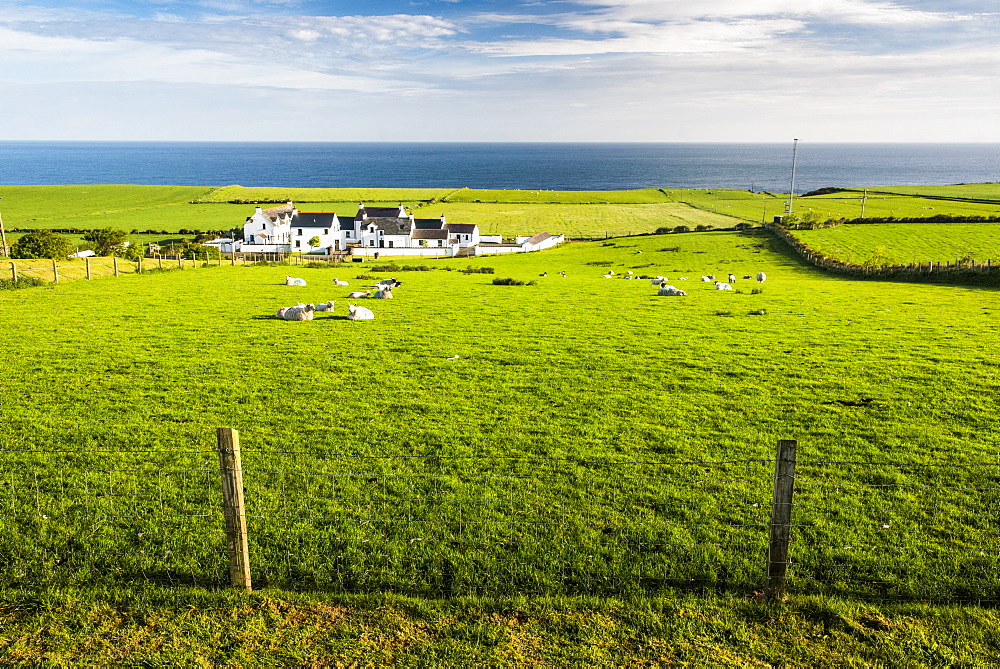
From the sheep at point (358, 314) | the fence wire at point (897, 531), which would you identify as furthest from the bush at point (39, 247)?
the fence wire at point (897, 531)

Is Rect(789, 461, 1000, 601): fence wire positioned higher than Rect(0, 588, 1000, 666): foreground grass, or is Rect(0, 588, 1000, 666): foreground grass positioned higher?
Rect(789, 461, 1000, 601): fence wire

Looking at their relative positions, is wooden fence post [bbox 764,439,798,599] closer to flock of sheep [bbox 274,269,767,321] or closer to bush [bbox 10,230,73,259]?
flock of sheep [bbox 274,269,767,321]

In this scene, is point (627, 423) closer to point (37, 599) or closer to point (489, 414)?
point (489, 414)

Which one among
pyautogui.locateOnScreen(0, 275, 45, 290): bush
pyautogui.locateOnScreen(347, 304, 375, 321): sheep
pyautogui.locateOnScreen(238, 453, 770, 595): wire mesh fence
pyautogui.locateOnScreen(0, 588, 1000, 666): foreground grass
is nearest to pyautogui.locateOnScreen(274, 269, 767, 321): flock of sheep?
pyautogui.locateOnScreen(347, 304, 375, 321): sheep

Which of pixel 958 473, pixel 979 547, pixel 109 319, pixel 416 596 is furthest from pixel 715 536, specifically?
pixel 109 319

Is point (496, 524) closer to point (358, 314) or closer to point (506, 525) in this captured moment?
point (506, 525)

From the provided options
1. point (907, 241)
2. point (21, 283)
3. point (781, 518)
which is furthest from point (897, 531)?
point (907, 241)

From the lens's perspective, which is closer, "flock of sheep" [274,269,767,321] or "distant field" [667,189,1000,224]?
"flock of sheep" [274,269,767,321]
